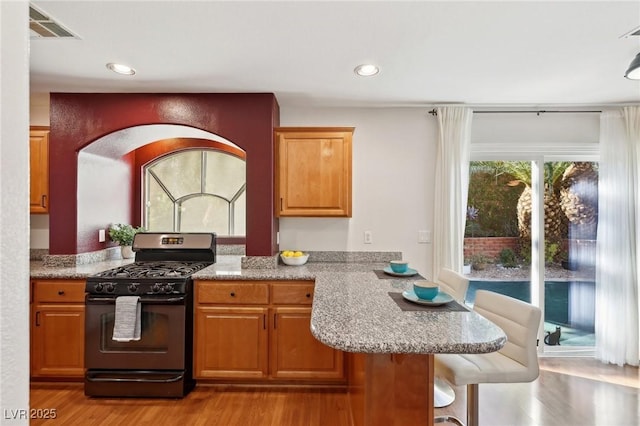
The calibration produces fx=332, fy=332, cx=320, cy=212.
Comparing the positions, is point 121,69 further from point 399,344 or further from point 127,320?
point 399,344

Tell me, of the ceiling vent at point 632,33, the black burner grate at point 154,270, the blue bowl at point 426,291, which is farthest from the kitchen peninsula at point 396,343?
the ceiling vent at point 632,33

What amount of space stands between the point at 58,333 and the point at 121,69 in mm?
2105

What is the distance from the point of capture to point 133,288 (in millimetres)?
2482

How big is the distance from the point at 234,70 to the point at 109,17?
2.73 ft

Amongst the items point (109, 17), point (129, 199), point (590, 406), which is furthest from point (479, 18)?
point (129, 199)

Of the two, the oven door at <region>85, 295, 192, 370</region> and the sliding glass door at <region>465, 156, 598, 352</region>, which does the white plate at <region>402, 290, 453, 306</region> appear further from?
the sliding glass door at <region>465, 156, 598, 352</region>

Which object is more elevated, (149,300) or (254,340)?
(149,300)

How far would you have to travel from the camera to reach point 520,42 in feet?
6.86

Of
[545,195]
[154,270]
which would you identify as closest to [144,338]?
[154,270]

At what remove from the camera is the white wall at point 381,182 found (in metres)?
3.36
